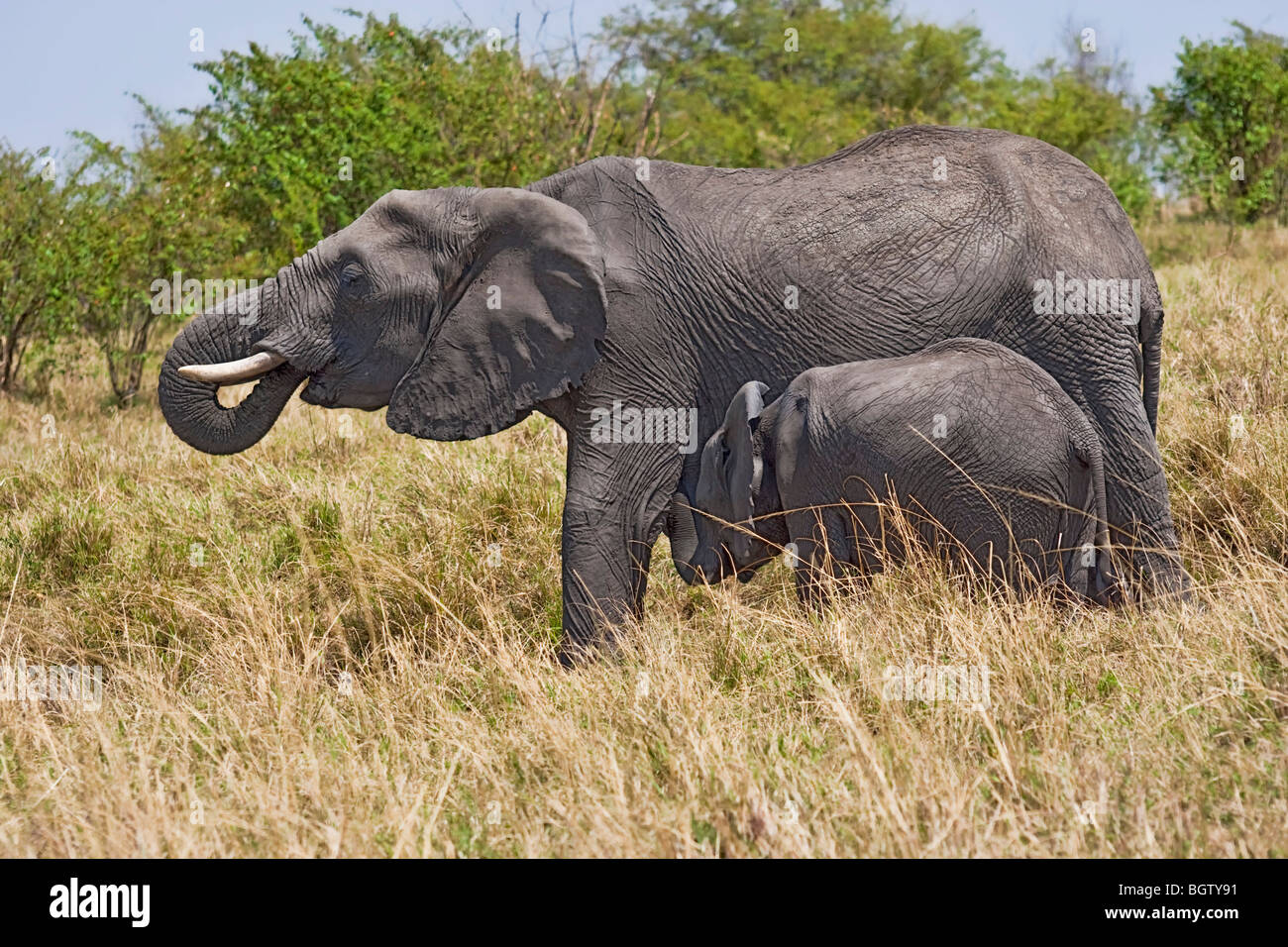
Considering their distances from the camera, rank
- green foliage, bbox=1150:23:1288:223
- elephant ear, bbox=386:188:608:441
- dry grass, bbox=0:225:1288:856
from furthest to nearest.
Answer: green foliage, bbox=1150:23:1288:223, elephant ear, bbox=386:188:608:441, dry grass, bbox=0:225:1288:856

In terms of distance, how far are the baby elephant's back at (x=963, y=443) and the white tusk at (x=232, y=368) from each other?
6.69 feet

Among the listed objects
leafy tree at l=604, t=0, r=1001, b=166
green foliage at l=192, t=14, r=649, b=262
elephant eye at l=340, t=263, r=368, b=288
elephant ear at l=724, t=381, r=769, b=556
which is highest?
leafy tree at l=604, t=0, r=1001, b=166

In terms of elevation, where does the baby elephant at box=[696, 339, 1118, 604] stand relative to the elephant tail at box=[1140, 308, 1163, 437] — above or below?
below

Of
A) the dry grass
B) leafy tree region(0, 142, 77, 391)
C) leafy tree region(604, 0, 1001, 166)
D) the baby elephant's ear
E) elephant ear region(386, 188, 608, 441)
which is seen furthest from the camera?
leafy tree region(604, 0, 1001, 166)

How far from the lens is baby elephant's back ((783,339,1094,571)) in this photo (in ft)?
15.4

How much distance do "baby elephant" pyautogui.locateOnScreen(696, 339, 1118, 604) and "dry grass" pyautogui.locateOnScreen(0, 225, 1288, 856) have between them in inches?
7.5

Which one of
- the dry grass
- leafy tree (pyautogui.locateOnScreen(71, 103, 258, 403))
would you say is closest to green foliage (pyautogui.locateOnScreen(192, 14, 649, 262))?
leafy tree (pyautogui.locateOnScreen(71, 103, 258, 403))

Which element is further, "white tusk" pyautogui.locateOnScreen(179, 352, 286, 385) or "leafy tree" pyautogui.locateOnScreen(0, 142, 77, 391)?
"leafy tree" pyautogui.locateOnScreen(0, 142, 77, 391)

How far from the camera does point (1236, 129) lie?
59.3 ft

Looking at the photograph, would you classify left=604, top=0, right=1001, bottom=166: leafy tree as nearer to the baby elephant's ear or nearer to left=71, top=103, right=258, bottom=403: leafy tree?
left=71, top=103, right=258, bottom=403: leafy tree

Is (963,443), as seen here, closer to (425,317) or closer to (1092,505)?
(1092,505)

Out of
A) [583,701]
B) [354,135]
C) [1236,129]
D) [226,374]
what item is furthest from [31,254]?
[1236,129]

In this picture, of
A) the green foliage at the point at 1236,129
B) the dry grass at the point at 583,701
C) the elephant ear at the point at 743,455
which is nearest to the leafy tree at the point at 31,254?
the dry grass at the point at 583,701

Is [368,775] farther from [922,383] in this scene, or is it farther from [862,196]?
[862,196]
